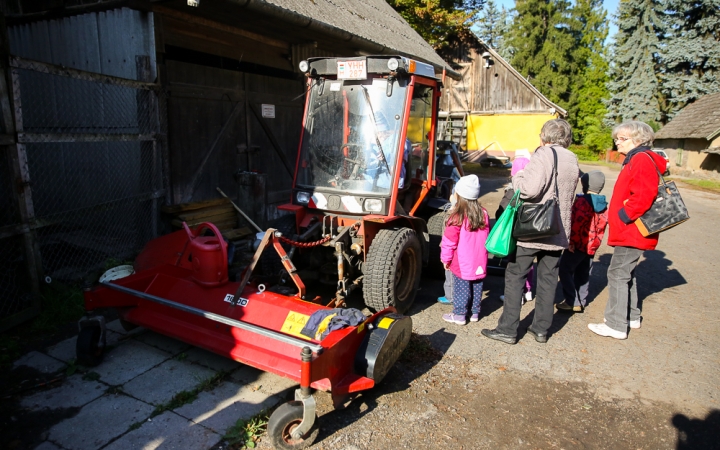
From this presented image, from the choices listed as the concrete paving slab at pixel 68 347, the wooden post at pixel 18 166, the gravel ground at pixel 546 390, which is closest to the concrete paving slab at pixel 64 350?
the concrete paving slab at pixel 68 347

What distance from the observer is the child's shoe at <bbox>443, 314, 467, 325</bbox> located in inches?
186

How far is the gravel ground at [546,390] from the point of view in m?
3.11

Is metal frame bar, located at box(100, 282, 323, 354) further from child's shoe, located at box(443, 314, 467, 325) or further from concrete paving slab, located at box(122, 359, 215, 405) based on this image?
child's shoe, located at box(443, 314, 467, 325)

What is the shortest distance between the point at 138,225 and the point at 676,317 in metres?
6.28

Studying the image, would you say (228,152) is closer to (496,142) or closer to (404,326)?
(404,326)

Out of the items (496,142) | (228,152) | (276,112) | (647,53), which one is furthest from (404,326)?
(647,53)

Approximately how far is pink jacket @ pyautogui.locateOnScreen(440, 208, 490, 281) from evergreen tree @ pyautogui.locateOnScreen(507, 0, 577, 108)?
34172mm

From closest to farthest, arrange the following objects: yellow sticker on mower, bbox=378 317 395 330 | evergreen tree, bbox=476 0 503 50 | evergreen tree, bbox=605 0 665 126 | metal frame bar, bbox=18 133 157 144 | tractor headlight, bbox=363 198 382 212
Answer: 1. yellow sticker on mower, bbox=378 317 395 330
2. metal frame bar, bbox=18 133 157 144
3. tractor headlight, bbox=363 198 382 212
4. evergreen tree, bbox=605 0 665 126
5. evergreen tree, bbox=476 0 503 50

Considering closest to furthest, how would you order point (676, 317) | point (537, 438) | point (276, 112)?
point (537, 438)
point (676, 317)
point (276, 112)

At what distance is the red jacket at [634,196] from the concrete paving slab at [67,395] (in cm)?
446

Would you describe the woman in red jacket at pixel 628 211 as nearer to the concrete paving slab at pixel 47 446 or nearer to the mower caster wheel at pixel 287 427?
the mower caster wheel at pixel 287 427

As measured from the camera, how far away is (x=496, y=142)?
24516 mm

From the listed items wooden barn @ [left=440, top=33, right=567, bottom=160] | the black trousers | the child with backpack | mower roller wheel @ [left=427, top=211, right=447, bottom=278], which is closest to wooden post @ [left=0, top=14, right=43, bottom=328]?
mower roller wheel @ [left=427, top=211, right=447, bottom=278]

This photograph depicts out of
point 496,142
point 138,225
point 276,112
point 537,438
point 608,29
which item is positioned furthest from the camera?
point 608,29
